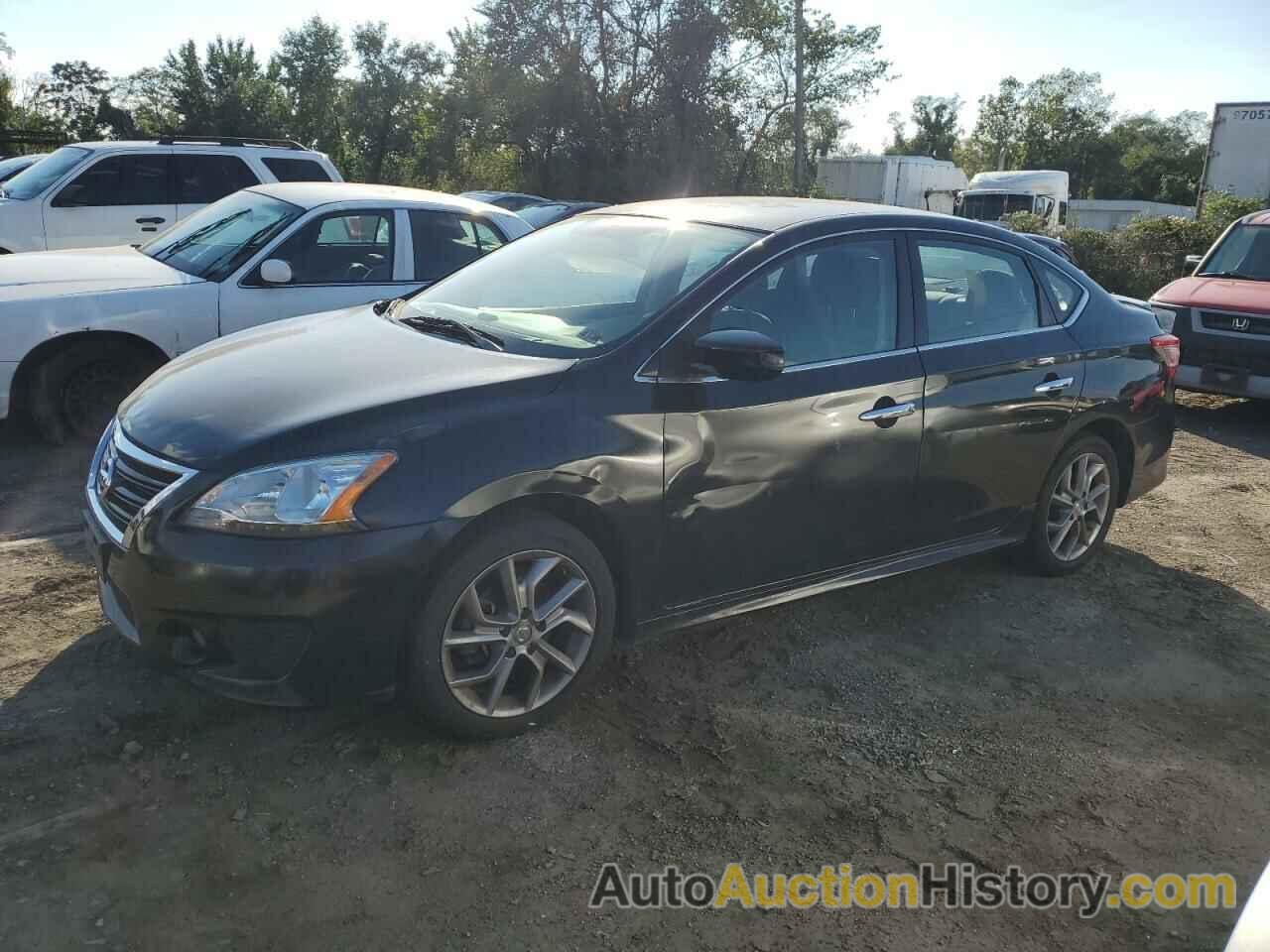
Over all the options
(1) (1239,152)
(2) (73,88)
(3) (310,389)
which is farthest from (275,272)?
(2) (73,88)

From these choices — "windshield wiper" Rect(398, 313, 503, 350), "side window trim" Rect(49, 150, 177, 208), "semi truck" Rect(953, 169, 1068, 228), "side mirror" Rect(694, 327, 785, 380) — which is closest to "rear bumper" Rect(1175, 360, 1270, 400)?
"side mirror" Rect(694, 327, 785, 380)

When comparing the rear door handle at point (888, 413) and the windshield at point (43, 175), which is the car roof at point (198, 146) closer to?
the windshield at point (43, 175)

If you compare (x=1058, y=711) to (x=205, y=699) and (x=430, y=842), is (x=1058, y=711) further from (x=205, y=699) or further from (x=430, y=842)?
(x=205, y=699)

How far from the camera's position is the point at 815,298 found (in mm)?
4109

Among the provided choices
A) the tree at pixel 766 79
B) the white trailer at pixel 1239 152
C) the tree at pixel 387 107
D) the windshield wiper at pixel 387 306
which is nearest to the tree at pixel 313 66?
the tree at pixel 387 107

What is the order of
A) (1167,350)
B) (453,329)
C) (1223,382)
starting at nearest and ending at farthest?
(453,329)
(1167,350)
(1223,382)

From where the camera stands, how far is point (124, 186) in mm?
10227

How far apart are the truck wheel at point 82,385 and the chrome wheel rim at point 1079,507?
5.24 metres

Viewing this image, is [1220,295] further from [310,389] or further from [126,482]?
[126,482]

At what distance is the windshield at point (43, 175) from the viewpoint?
1016 centimetres

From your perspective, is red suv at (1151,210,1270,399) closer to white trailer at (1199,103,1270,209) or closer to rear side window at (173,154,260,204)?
rear side window at (173,154,260,204)

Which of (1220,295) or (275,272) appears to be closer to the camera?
(275,272)

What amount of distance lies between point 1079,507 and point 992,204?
24.1 meters

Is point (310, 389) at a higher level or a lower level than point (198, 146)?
lower
